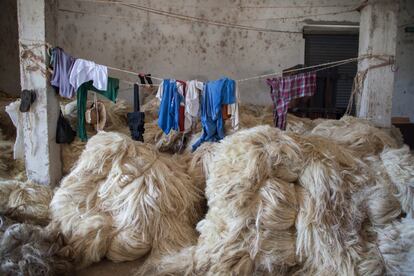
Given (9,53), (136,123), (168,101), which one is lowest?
(136,123)

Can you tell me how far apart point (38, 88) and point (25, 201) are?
4.03 ft

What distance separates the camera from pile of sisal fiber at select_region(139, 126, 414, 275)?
2.09 meters

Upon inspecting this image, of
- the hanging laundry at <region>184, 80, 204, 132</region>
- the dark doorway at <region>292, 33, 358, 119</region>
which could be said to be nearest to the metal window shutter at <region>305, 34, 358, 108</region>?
the dark doorway at <region>292, 33, 358, 119</region>

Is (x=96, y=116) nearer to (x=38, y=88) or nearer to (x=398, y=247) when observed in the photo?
(x=38, y=88)

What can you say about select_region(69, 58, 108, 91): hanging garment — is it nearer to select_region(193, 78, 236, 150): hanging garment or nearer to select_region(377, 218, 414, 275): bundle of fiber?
select_region(193, 78, 236, 150): hanging garment

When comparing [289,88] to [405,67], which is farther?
[405,67]

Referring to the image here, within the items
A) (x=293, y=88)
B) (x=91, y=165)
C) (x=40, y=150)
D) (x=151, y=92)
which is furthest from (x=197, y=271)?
(x=151, y=92)

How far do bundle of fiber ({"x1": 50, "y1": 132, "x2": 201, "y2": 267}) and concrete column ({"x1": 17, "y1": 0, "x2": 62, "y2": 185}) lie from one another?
39.0 inches

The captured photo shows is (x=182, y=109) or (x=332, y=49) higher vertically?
(x=332, y=49)

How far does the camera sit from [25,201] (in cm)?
311

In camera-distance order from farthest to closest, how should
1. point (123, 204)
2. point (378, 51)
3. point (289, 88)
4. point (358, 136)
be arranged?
point (289, 88)
point (378, 51)
point (358, 136)
point (123, 204)

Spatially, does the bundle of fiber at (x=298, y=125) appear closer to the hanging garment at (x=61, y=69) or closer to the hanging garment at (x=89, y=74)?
the hanging garment at (x=89, y=74)

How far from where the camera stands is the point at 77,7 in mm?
7012

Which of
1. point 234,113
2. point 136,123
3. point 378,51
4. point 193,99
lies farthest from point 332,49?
point 136,123
